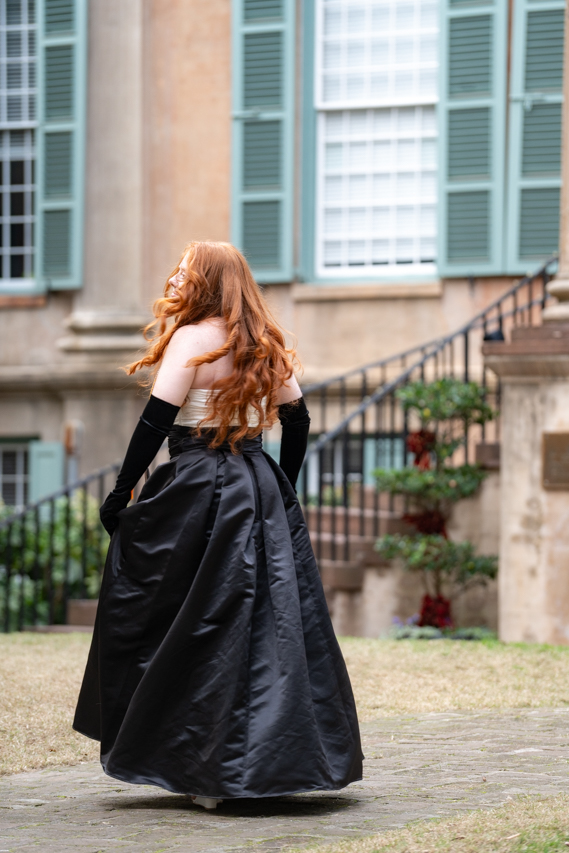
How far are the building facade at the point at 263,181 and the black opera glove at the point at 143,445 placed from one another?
7.78 meters

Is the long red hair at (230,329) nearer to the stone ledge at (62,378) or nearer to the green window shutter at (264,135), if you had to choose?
the stone ledge at (62,378)

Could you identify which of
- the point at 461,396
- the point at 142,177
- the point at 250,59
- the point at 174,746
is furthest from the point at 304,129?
the point at 174,746

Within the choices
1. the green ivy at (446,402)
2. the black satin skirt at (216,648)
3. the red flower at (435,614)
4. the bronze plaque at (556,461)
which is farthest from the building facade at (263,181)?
the black satin skirt at (216,648)

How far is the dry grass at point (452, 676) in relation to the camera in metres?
5.62

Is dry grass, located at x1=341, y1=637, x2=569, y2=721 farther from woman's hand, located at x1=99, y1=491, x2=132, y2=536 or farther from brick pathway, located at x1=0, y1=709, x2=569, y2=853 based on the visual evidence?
woman's hand, located at x1=99, y1=491, x2=132, y2=536

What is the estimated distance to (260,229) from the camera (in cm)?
1214

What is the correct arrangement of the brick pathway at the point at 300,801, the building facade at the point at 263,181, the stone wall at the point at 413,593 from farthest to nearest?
the building facade at the point at 263,181 < the stone wall at the point at 413,593 < the brick pathway at the point at 300,801

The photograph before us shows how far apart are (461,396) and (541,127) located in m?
3.76

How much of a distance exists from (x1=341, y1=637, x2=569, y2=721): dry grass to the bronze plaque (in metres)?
1.00

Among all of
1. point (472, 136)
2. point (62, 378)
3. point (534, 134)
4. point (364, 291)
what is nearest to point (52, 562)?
point (62, 378)

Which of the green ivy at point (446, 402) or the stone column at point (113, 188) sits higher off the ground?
the stone column at point (113, 188)

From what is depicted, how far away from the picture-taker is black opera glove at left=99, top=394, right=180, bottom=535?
3.79 meters

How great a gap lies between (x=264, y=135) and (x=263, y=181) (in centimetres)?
45

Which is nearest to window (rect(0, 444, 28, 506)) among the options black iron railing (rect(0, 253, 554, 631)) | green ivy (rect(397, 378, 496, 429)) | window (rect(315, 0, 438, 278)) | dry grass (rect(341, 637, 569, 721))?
black iron railing (rect(0, 253, 554, 631))
